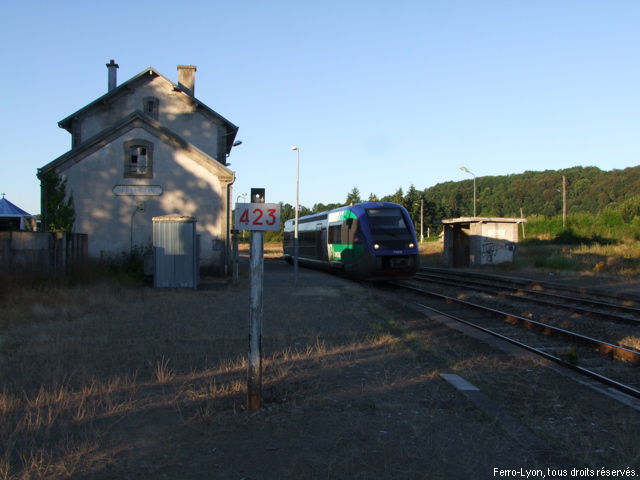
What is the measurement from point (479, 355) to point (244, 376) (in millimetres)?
3730

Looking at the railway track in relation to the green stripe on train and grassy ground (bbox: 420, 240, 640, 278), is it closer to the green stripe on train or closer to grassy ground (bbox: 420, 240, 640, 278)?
the green stripe on train

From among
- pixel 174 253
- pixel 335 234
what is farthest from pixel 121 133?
pixel 335 234

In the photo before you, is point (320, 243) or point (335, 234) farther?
point (320, 243)

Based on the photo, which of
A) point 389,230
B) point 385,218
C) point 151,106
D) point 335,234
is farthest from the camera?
point 151,106

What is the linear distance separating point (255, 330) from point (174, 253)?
13037 millimetres

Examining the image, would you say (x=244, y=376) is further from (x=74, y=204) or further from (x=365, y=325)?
(x=74, y=204)

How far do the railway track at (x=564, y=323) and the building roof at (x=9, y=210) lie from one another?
3546 cm

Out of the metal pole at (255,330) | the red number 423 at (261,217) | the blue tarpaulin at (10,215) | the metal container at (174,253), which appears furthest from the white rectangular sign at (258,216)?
the blue tarpaulin at (10,215)

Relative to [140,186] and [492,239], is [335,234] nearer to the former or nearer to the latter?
[140,186]

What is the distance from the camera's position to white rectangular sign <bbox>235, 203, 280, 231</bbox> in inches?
214

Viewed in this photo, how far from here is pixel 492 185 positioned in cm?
11062

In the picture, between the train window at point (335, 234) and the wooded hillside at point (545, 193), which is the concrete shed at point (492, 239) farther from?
the wooded hillside at point (545, 193)

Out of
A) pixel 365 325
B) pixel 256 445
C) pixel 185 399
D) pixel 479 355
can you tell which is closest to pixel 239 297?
pixel 365 325

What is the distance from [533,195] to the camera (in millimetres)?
93000
